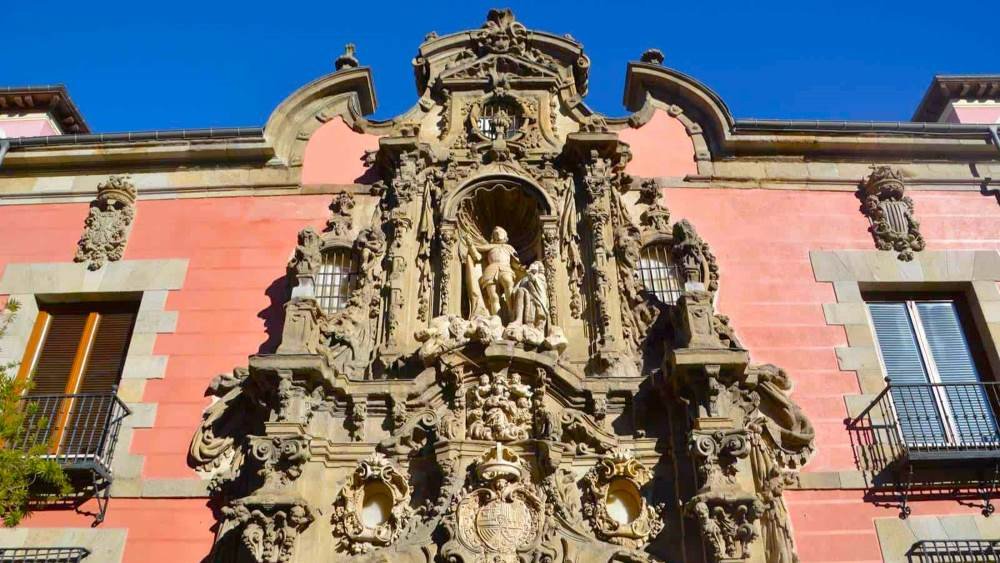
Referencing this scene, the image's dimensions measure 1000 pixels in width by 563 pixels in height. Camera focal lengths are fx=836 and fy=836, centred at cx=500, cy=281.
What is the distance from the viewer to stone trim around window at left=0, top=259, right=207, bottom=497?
9078mm

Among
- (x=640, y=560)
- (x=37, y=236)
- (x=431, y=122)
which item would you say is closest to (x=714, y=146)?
(x=431, y=122)

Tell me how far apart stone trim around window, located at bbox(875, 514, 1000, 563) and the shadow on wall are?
6634mm

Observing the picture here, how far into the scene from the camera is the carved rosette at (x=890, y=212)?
402 inches

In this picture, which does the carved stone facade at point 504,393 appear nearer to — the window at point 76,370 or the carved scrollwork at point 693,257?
Result: the carved scrollwork at point 693,257

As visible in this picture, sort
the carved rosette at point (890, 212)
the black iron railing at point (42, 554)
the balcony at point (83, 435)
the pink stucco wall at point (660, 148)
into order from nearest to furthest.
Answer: the black iron railing at point (42, 554), the balcony at point (83, 435), the carved rosette at point (890, 212), the pink stucco wall at point (660, 148)

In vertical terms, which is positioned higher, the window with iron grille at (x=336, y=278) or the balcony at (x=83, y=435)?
the window with iron grille at (x=336, y=278)

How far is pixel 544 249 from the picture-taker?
10.0 metres

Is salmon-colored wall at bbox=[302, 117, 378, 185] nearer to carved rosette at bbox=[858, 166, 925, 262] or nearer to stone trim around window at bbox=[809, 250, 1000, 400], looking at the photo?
stone trim around window at bbox=[809, 250, 1000, 400]

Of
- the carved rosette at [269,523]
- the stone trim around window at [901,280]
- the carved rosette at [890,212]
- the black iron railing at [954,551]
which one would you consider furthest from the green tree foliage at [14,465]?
the carved rosette at [890,212]

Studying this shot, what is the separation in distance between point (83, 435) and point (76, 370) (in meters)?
1.17

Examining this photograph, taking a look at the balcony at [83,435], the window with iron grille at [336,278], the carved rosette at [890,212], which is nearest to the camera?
the balcony at [83,435]

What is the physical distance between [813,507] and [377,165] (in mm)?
6685

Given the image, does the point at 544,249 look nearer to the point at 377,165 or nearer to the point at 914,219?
the point at 377,165

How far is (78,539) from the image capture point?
8.32 meters
